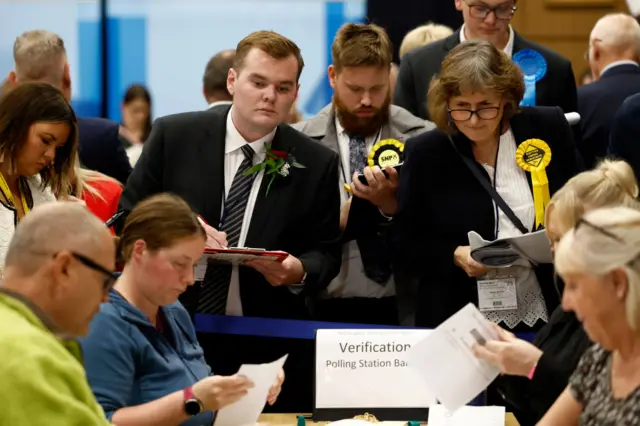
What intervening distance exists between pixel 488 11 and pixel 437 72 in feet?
1.29

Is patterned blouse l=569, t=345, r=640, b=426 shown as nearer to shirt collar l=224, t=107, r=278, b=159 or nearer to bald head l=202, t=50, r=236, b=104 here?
shirt collar l=224, t=107, r=278, b=159

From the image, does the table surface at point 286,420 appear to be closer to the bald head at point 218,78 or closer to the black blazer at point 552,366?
the black blazer at point 552,366

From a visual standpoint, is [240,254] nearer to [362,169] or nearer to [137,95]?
[362,169]

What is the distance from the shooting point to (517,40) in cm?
571

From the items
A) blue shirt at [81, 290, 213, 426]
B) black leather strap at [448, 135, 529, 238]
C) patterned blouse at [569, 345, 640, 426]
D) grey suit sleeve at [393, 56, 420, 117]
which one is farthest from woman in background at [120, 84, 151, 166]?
patterned blouse at [569, 345, 640, 426]

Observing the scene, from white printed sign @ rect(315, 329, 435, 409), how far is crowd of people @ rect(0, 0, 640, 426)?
245mm

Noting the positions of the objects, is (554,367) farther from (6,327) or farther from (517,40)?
(517,40)

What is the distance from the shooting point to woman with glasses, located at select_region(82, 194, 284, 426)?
3.59 m

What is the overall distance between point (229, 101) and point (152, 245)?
2555 millimetres

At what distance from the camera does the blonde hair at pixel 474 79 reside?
4695 mm

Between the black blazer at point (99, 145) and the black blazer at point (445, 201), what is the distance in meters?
1.72

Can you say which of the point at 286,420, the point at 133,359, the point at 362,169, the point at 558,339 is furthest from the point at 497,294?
the point at 133,359

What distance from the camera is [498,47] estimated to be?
5613 millimetres

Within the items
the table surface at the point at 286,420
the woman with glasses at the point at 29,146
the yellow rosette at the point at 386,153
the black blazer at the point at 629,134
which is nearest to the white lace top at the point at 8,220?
the woman with glasses at the point at 29,146
